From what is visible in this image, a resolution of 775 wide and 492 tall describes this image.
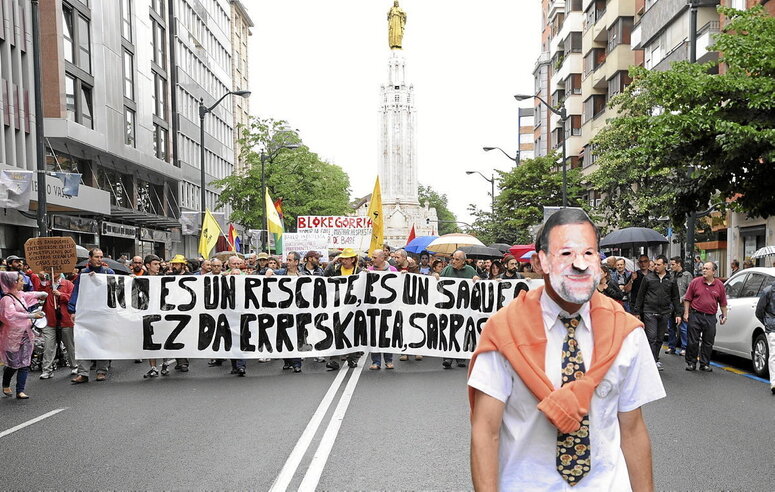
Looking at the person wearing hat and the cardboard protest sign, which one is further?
the person wearing hat

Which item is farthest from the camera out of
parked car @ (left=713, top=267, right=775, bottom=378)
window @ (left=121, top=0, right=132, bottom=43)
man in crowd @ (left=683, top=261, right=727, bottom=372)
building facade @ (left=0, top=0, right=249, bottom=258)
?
window @ (left=121, top=0, right=132, bottom=43)

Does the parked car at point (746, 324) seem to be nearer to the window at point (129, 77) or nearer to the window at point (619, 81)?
the window at point (619, 81)

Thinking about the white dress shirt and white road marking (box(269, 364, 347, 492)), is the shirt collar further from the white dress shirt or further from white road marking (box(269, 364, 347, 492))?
white road marking (box(269, 364, 347, 492))

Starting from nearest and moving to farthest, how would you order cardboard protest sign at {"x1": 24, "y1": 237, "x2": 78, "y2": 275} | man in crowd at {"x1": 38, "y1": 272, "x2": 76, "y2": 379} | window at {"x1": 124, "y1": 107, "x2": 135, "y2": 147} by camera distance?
man in crowd at {"x1": 38, "y1": 272, "x2": 76, "y2": 379} → cardboard protest sign at {"x1": 24, "y1": 237, "x2": 78, "y2": 275} → window at {"x1": 124, "y1": 107, "x2": 135, "y2": 147}

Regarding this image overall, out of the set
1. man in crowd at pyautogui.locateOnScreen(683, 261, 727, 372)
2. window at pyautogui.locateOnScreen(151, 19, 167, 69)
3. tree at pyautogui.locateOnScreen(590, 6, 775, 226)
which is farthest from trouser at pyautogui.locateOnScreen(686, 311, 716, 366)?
window at pyautogui.locateOnScreen(151, 19, 167, 69)

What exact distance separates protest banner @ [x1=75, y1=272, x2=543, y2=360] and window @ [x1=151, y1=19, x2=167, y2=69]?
3555 cm

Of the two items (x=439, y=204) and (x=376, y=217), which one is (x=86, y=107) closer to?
(x=376, y=217)

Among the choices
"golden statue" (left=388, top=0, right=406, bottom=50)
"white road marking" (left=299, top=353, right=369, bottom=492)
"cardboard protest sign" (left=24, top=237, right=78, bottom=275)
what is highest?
"golden statue" (left=388, top=0, right=406, bottom=50)

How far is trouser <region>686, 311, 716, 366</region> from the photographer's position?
482 inches

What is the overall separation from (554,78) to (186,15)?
25.9m

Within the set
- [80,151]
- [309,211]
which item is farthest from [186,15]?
[80,151]

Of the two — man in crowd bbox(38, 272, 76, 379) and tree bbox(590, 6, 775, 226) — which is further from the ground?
tree bbox(590, 6, 775, 226)

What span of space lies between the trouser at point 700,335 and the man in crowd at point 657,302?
40cm

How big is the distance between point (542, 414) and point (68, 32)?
33.2 metres
